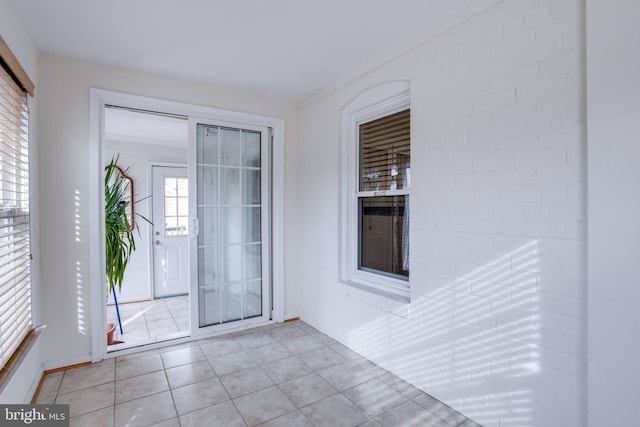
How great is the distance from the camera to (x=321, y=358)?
2.91 m

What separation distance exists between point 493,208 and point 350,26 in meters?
1.52

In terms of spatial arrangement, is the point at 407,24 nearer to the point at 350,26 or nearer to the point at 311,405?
the point at 350,26

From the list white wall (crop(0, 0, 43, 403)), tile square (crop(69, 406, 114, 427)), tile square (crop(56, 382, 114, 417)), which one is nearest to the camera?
white wall (crop(0, 0, 43, 403))

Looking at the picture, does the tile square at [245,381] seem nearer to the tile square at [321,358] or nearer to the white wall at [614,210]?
the tile square at [321,358]

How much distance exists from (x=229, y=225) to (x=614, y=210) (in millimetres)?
3084

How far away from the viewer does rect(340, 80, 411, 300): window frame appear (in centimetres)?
282

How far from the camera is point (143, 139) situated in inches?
194

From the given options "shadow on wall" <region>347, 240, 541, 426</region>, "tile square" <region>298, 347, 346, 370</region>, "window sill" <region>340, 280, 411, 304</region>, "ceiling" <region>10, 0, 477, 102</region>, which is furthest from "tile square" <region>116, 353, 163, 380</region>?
"ceiling" <region>10, 0, 477, 102</region>

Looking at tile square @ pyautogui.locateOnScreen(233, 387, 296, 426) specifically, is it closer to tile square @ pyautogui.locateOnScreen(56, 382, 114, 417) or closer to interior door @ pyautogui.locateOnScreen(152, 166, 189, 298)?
tile square @ pyautogui.locateOnScreen(56, 382, 114, 417)

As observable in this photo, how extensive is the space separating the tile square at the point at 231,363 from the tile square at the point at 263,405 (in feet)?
1.37

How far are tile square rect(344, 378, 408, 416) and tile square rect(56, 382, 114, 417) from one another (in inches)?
64.6

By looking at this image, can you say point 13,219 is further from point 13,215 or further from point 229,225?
point 229,225

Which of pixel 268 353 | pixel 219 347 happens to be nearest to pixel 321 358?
pixel 268 353

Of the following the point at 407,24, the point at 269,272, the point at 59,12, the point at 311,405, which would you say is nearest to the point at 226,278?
the point at 269,272
